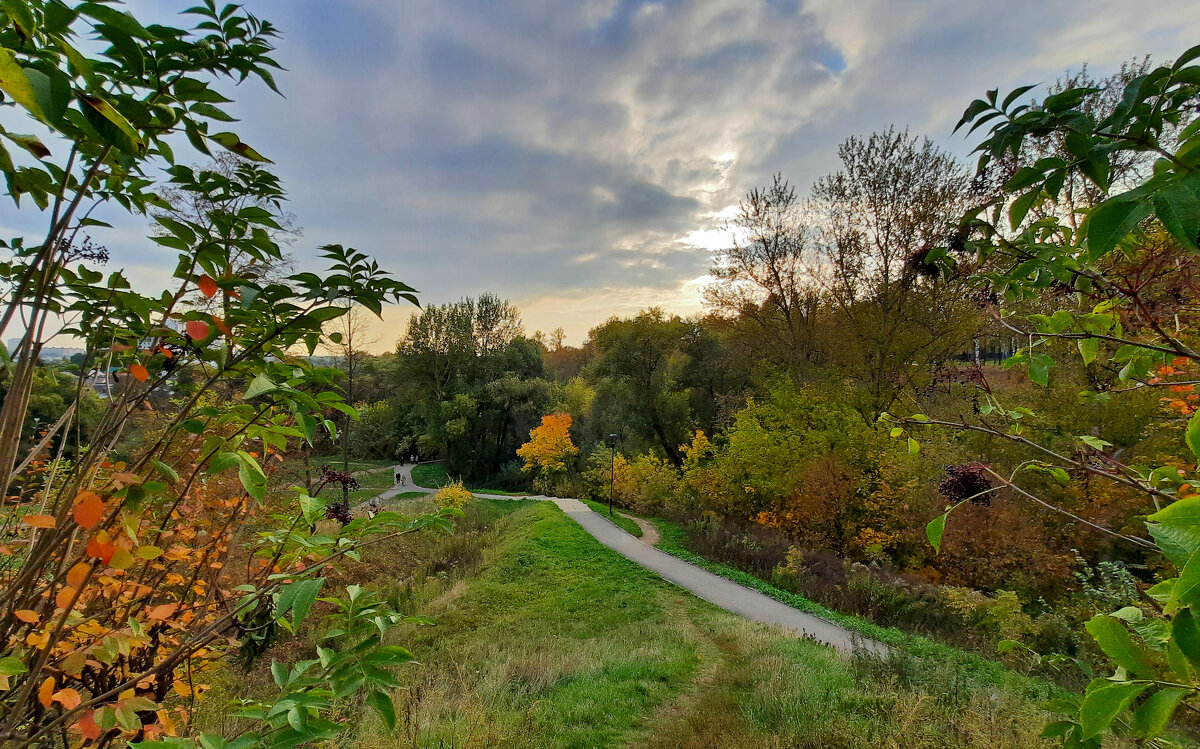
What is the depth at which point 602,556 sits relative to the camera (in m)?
11.3

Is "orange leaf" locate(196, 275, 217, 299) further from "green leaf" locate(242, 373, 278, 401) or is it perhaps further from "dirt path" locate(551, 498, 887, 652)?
"dirt path" locate(551, 498, 887, 652)

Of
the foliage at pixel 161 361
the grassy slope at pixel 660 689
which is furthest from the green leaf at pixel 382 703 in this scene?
the grassy slope at pixel 660 689

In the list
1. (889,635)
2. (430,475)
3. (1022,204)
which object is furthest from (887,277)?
(430,475)

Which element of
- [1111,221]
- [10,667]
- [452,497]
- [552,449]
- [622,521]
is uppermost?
[1111,221]

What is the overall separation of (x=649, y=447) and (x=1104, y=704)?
19542 millimetres

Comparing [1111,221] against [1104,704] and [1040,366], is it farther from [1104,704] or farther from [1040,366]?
[1040,366]

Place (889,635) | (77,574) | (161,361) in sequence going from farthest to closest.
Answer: (889,635)
(161,361)
(77,574)

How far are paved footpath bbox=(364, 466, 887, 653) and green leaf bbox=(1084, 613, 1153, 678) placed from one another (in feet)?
20.4

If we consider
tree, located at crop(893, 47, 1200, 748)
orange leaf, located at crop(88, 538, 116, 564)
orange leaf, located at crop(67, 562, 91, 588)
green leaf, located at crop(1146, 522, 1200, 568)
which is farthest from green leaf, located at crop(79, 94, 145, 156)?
green leaf, located at crop(1146, 522, 1200, 568)

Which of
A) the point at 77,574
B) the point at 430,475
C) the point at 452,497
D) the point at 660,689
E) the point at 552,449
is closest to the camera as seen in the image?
the point at 77,574

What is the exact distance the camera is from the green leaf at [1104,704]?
594mm

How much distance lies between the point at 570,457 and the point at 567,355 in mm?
26199

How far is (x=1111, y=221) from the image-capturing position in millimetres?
556

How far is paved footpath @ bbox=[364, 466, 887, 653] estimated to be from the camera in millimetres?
7152
